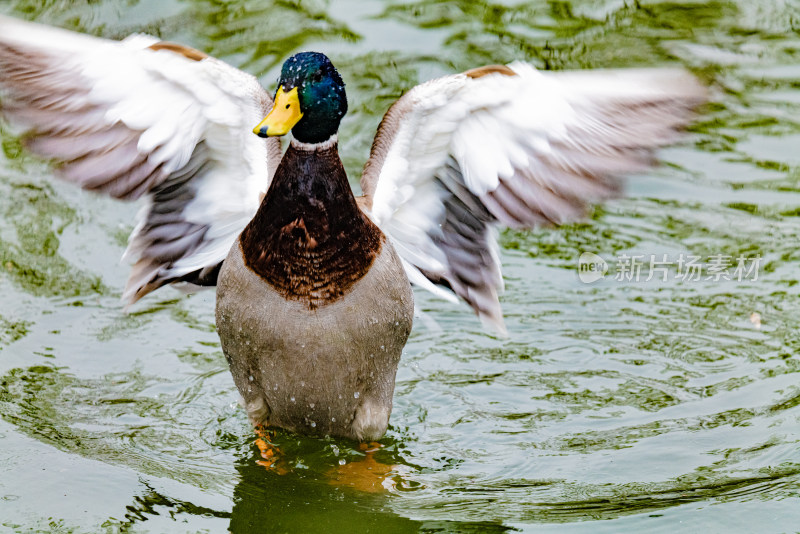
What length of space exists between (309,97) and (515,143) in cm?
86

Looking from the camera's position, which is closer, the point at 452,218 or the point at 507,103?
the point at 507,103

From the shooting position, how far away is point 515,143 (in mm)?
4957

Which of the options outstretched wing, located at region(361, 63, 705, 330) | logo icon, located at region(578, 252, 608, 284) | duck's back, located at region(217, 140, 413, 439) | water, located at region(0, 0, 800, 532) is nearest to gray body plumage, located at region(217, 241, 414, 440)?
duck's back, located at region(217, 140, 413, 439)

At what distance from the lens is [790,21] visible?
899cm

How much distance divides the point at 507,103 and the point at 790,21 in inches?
196

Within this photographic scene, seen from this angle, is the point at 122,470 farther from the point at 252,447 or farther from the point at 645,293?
the point at 645,293

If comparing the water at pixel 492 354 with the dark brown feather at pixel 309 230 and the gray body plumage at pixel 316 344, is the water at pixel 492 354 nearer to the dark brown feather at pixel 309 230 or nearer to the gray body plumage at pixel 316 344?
the gray body plumage at pixel 316 344

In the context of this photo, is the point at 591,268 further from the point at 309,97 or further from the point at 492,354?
the point at 309,97

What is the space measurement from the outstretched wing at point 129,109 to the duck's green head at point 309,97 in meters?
0.30

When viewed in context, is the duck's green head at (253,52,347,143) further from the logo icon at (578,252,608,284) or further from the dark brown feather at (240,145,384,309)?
the logo icon at (578,252,608,284)

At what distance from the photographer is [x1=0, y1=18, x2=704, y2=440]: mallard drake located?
4.69m

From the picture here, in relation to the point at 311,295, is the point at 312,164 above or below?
above

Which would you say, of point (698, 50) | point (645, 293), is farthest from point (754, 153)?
point (645, 293)

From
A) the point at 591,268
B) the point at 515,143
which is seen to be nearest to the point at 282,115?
the point at 515,143
